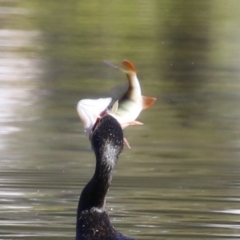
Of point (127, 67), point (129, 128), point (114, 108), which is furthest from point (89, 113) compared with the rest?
point (129, 128)

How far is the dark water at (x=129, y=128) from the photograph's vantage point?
7578mm

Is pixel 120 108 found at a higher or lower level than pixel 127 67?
lower

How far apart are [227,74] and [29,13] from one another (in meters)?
6.90

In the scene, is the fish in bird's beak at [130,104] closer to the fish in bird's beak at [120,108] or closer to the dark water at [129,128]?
the fish in bird's beak at [120,108]

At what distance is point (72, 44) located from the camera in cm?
1638

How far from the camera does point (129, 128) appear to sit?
10.6 meters

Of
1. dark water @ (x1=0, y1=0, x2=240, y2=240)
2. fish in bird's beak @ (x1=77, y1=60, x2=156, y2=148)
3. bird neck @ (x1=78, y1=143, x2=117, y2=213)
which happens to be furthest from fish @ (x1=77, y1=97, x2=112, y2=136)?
dark water @ (x1=0, y1=0, x2=240, y2=240)

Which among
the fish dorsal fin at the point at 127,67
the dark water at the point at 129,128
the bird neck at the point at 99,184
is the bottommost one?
the dark water at the point at 129,128

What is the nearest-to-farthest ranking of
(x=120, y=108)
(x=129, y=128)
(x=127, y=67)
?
(x=127, y=67) < (x=120, y=108) < (x=129, y=128)

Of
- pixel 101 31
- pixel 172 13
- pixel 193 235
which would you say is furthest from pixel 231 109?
pixel 172 13

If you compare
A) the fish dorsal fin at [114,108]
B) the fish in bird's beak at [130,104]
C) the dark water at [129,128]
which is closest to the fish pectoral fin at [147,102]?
the fish in bird's beak at [130,104]

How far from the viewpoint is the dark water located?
298 inches

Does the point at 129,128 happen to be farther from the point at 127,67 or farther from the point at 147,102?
the point at 127,67

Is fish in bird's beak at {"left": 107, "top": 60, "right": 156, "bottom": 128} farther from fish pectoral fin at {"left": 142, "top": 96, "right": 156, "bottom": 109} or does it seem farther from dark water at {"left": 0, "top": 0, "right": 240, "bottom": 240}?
dark water at {"left": 0, "top": 0, "right": 240, "bottom": 240}
